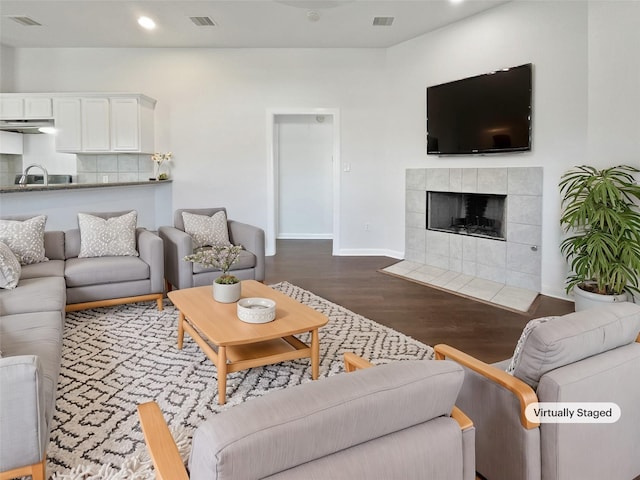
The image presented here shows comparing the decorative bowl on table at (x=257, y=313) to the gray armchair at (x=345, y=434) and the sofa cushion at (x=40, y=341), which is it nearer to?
the sofa cushion at (x=40, y=341)

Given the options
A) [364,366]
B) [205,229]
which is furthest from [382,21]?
[364,366]

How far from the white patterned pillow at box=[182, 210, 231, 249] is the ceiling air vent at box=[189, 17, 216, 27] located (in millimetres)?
2345

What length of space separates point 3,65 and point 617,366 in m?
7.91

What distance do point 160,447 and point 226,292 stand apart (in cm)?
191

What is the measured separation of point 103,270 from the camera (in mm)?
3980

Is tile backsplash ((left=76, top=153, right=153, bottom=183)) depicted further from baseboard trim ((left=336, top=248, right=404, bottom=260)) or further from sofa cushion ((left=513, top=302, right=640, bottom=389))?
sofa cushion ((left=513, top=302, right=640, bottom=389))

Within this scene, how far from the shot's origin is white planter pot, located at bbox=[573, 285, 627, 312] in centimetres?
368

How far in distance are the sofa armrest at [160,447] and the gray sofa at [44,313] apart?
60 cm

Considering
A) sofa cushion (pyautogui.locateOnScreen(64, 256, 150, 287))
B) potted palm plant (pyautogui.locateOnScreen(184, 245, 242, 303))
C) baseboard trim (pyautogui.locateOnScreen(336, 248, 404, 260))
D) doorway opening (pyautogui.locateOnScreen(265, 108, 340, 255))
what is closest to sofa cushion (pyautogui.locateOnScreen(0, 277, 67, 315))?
sofa cushion (pyautogui.locateOnScreen(64, 256, 150, 287))

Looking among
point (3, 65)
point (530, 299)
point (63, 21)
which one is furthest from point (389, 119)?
point (3, 65)

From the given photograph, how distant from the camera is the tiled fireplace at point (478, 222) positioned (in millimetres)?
4930

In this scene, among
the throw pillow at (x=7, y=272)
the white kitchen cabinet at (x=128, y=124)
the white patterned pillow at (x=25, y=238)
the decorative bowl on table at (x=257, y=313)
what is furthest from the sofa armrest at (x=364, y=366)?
the white kitchen cabinet at (x=128, y=124)

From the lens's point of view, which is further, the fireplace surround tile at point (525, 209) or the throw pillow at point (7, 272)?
the fireplace surround tile at point (525, 209)

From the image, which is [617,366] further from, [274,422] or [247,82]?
[247,82]
